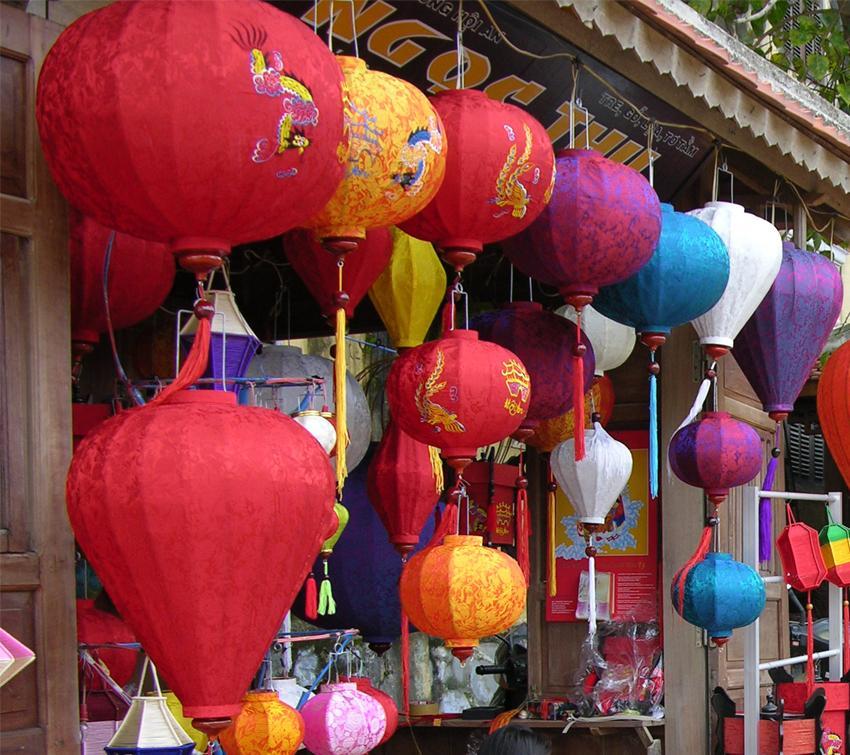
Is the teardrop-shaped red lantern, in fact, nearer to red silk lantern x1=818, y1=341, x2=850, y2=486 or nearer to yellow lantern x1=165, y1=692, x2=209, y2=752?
yellow lantern x1=165, y1=692, x2=209, y2=752

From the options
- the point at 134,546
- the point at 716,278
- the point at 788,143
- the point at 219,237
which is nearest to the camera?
the point at 134,546

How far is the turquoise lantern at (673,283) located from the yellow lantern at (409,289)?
0.52m

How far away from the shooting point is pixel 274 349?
15.0ft

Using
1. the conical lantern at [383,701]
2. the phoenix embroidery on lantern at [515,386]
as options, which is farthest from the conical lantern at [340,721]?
the phoenix embroidery on lantern at [515,386]

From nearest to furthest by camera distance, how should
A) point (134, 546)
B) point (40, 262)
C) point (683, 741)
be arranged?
point (134, 546) → point (40, 262) → point (683, 741)

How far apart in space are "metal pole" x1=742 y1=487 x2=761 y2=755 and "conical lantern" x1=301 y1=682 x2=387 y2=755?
1.84 metres

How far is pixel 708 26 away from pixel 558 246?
114cm

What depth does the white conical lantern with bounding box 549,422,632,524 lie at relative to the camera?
16.5ft

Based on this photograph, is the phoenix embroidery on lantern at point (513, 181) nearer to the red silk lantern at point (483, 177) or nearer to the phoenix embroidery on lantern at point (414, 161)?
the red silk lantern at point (483, 177)

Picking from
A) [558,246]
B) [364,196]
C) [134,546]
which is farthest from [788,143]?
[134,546]

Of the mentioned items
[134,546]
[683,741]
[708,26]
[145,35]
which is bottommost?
[683,741]

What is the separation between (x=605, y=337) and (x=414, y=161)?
2272 millimetres

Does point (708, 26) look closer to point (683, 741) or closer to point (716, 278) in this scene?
point (716, 278)

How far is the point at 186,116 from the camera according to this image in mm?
2504
